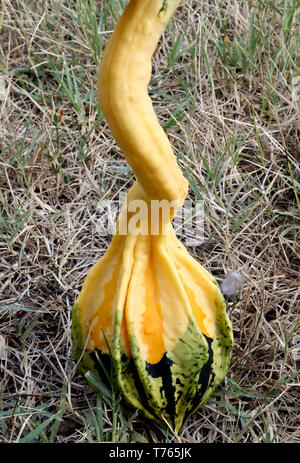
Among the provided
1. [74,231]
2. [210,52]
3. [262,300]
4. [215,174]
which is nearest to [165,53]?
[210,52]

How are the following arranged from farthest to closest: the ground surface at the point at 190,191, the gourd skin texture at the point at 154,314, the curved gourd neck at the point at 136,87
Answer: the ground surface at the point at 190,191 → the gourd skin texture at the point at 154,314 → the curved gourd neck at the point at 136,87

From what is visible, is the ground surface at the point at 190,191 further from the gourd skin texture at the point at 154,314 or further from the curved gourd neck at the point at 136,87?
the curved gourd neck at the point at 136,87

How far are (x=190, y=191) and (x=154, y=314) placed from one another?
29.6 inches

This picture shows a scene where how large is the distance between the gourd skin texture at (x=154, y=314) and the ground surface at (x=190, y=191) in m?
0.10

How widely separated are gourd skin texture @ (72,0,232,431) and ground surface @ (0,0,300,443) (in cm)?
10

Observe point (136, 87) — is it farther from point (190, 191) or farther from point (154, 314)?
point (190, 191)

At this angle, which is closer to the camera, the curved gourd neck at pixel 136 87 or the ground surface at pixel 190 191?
the curved gourd neck at pixel 136 87

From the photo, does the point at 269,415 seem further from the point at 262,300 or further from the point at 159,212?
the point at 159,212

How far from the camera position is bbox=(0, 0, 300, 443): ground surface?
1.45m

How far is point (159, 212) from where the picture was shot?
122 centimetres

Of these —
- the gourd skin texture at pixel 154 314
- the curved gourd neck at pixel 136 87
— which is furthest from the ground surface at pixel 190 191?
the curved gourd neck at pixel 136 87

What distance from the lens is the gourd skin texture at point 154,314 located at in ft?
3.80

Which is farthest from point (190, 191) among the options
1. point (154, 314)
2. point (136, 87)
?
point (136, 87)

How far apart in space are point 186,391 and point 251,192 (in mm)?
830
